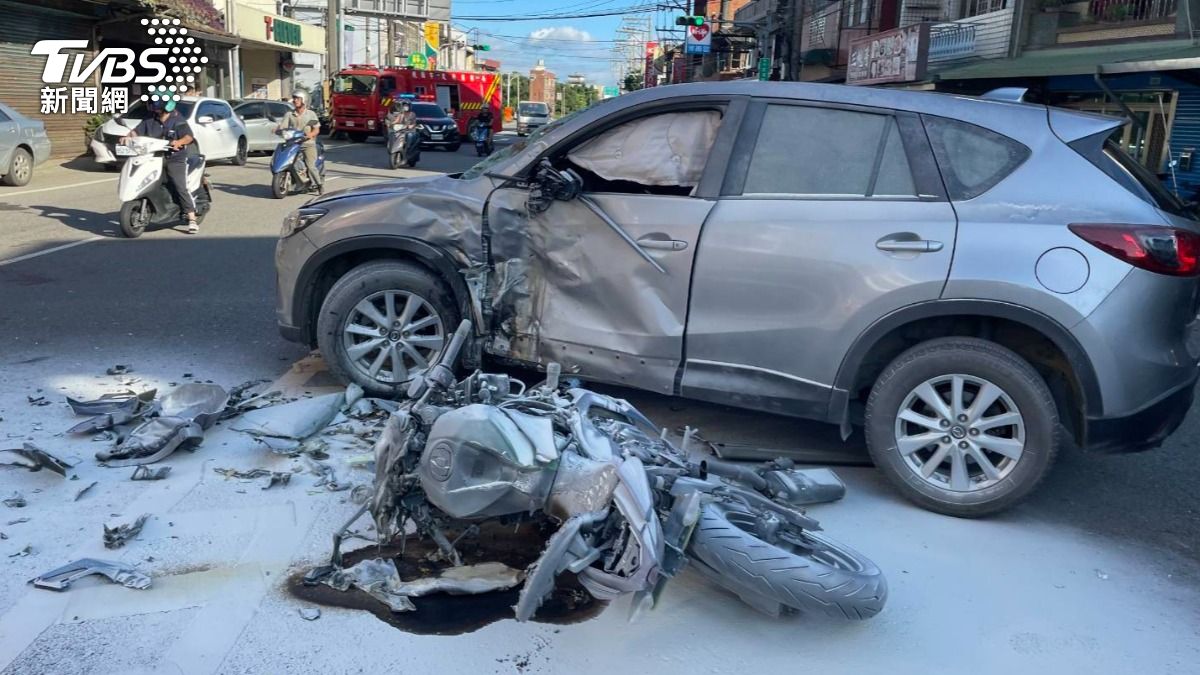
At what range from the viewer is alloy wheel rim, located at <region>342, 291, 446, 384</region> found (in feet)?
17.4

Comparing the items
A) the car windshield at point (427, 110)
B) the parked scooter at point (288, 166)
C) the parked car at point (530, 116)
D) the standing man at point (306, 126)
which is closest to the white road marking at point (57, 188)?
the parked scooter at point (288, 166)

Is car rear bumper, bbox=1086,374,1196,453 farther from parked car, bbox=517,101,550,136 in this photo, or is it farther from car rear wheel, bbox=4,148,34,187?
parked car, bbox=517,101,550,136

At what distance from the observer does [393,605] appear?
349 centimetres

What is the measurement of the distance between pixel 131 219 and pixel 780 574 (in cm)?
994

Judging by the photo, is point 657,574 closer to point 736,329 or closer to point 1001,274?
point 736,329

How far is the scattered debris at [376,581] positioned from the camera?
11.5ft

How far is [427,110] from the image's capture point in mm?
31766

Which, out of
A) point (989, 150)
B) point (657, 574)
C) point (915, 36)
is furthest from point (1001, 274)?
point (915, 36)

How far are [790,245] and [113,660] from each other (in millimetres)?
3161

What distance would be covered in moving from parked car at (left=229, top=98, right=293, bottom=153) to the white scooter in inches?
501

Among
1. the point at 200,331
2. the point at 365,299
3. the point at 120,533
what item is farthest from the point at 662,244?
the point at 200,331

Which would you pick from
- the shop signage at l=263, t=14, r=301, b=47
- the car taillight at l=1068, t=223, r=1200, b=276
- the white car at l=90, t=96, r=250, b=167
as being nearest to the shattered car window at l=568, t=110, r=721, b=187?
the car taillight at l=1068, t=223, r=1200, b=276

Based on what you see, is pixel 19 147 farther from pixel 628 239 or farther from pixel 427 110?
pixel 427 110

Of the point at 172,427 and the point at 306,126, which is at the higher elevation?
the point at 306,126
